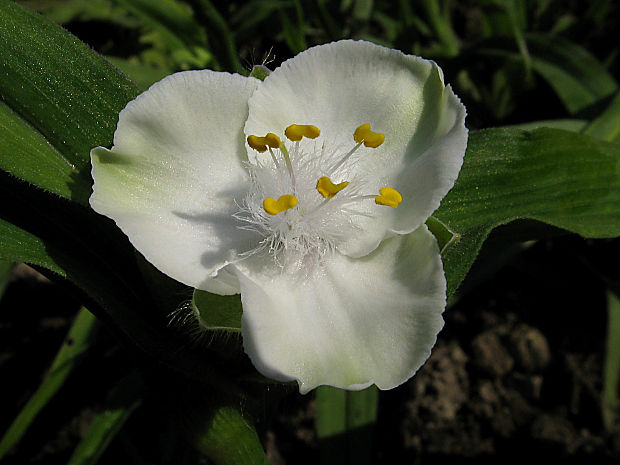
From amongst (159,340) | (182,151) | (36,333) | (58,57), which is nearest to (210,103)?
(182,151)

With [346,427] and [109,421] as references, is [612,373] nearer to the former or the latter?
[346,427]

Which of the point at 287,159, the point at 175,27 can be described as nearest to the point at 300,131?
the point at 287,159

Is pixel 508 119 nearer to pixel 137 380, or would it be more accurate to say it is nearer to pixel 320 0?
pixel 320 0

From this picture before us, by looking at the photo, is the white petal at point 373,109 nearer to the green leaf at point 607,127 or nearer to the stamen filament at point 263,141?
the stamen filament at point 263,141

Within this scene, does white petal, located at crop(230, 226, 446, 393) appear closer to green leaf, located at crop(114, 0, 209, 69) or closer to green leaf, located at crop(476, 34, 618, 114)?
green leaf, located at crop(114, 0, 209, 69)

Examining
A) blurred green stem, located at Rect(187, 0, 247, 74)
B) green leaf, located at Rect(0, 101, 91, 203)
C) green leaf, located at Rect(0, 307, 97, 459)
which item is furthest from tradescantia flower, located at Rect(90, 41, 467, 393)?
blurred green stem, located at Rect(187, 0, 247, 74)
